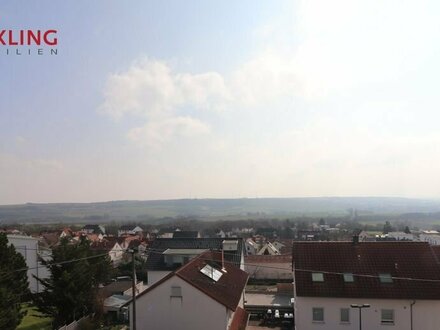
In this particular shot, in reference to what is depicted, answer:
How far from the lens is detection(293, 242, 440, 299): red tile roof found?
24594mm

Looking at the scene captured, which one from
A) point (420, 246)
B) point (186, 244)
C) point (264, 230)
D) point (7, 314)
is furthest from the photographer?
point (264, 230)

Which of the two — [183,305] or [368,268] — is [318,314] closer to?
[368,268]

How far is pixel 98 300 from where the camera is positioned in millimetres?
30812

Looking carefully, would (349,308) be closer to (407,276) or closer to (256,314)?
(407,276)

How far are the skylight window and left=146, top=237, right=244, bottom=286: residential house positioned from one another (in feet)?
27.7

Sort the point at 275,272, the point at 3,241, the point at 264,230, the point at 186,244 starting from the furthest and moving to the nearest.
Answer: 1. the point at 264,230
2. the point at 275,272
3. the point at 186,244
4. the point at 3,241

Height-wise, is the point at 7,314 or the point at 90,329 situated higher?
the point at 7,314

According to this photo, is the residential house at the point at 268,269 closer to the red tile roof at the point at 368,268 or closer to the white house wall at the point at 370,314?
the red tile roof at the point at 368,268

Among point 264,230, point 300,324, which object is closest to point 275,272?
point 300,324

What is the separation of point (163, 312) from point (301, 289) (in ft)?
25.4

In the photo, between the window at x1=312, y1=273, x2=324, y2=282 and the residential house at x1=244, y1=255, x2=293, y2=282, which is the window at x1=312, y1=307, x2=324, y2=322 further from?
the residential house at x1=244, y1=255, x2=293, y2=282

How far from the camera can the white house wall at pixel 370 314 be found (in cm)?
2420

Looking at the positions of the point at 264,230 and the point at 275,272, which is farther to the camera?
the point at 264,230

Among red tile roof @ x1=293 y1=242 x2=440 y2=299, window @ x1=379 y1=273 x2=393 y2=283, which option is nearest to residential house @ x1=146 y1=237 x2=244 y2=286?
red tile roof @ x1=293 y1=242 x2=440 y2=299
